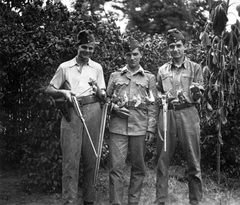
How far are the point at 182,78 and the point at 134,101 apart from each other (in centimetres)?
67

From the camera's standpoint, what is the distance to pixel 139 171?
196 inches

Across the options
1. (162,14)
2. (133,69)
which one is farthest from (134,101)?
(162,14)

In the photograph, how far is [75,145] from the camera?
15.4 ft

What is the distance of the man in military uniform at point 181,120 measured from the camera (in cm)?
495

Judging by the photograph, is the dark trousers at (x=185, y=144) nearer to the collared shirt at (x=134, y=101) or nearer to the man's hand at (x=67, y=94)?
the collared shirt at (x=134, y=101)

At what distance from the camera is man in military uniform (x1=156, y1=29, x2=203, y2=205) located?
4953mm

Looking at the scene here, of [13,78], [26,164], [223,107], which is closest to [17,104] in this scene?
[13,78]

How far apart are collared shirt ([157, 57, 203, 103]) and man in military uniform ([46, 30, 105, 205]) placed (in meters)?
0.85

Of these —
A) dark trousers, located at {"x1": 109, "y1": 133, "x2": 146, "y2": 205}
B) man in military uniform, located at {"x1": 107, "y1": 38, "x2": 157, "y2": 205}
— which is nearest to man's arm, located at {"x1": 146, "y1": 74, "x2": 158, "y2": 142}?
man in military uniform, located at {"x1": 107, "y1": 38, "x2": 157, "y2": 205}

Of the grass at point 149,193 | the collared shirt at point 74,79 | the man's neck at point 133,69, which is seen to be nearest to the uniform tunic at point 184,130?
the man's neck at point 133,69

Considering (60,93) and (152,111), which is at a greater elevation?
(60,93)

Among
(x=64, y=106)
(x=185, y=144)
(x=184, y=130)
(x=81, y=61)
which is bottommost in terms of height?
(x=185, y=144)

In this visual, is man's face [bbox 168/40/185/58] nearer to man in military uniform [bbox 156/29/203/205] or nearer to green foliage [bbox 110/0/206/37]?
man in military uniform [bbox 156/29/203/205]

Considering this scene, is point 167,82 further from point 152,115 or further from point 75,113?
point 75,113
